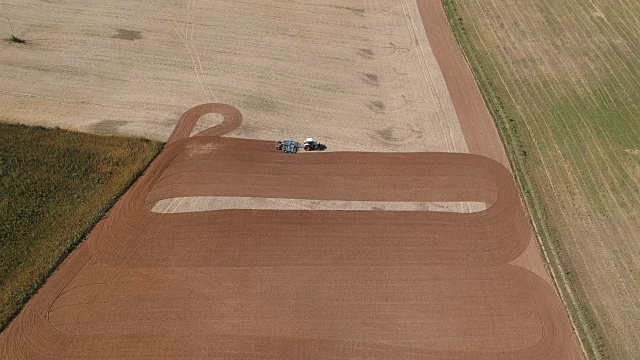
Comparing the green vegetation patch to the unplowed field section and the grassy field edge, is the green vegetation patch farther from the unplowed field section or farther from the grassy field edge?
the grassy field edge

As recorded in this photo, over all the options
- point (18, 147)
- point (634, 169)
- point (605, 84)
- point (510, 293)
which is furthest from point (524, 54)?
point (18, 147)

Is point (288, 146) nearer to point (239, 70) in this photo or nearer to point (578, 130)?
point (239, 70)

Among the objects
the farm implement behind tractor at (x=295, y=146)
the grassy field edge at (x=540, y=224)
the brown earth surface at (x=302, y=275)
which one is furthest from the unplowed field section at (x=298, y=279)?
the farm implement behind tractor at (x=295, y=146)

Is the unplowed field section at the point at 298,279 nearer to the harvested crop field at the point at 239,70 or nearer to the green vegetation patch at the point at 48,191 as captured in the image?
the green vegetation patch at the point at 48,191

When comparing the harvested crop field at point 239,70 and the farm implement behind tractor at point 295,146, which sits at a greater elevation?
the harvested crop field at point 239,70

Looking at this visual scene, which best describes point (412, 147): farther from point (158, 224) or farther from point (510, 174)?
point (158, 224)
